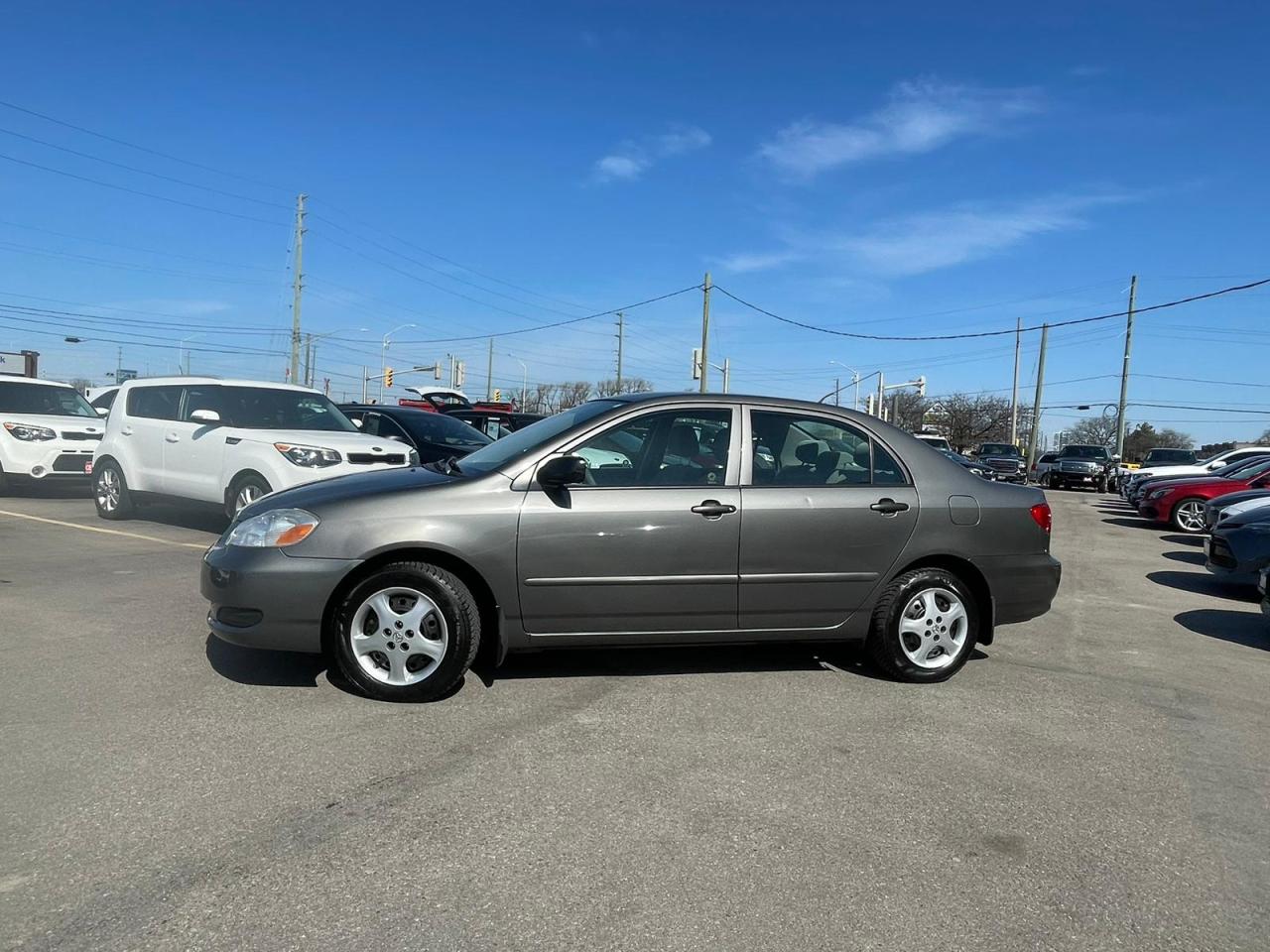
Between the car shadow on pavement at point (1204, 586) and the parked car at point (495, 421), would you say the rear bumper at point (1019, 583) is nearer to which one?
the car shadow on pavement at point (1204, 586)

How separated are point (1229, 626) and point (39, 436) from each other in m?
14.5

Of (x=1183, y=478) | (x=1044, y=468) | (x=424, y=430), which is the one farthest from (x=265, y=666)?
(x=1044, y=468)

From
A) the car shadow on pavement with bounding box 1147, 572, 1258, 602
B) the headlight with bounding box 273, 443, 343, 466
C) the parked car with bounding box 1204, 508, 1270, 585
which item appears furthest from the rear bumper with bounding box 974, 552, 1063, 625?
the headlight with bounding box 273, 443, 343, 466

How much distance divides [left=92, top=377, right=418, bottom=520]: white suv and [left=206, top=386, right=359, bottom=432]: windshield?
11 millimetres

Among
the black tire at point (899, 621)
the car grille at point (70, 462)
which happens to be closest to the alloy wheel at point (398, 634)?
the black tire at point (899, 621)

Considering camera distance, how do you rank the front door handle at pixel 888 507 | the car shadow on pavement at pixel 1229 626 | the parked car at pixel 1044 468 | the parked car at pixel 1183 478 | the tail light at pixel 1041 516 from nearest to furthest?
the front door handle at pixel 888 507 → the tail light at pixel 1041 516 → the car shadow on pavement at pixel 1229 626 → the parked car at pixel 1183 478 → the parked car at pixel 1044 468

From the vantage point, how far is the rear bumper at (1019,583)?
5281mm

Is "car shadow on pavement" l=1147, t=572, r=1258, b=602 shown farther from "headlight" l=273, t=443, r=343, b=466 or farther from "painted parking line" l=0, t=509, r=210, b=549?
"painted parking line" l=0, t=509, r=210, b=549

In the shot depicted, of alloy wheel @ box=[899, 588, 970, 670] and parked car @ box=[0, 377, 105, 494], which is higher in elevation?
parked car @ box=[0, 377, 105, 494]

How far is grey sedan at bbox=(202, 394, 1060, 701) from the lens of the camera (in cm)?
447

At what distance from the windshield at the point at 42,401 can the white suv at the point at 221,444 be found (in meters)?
3.50

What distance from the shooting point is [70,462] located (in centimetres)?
1313

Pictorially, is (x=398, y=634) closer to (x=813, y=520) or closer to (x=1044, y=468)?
(x=813, y=520)

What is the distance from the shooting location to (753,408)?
203 inches
